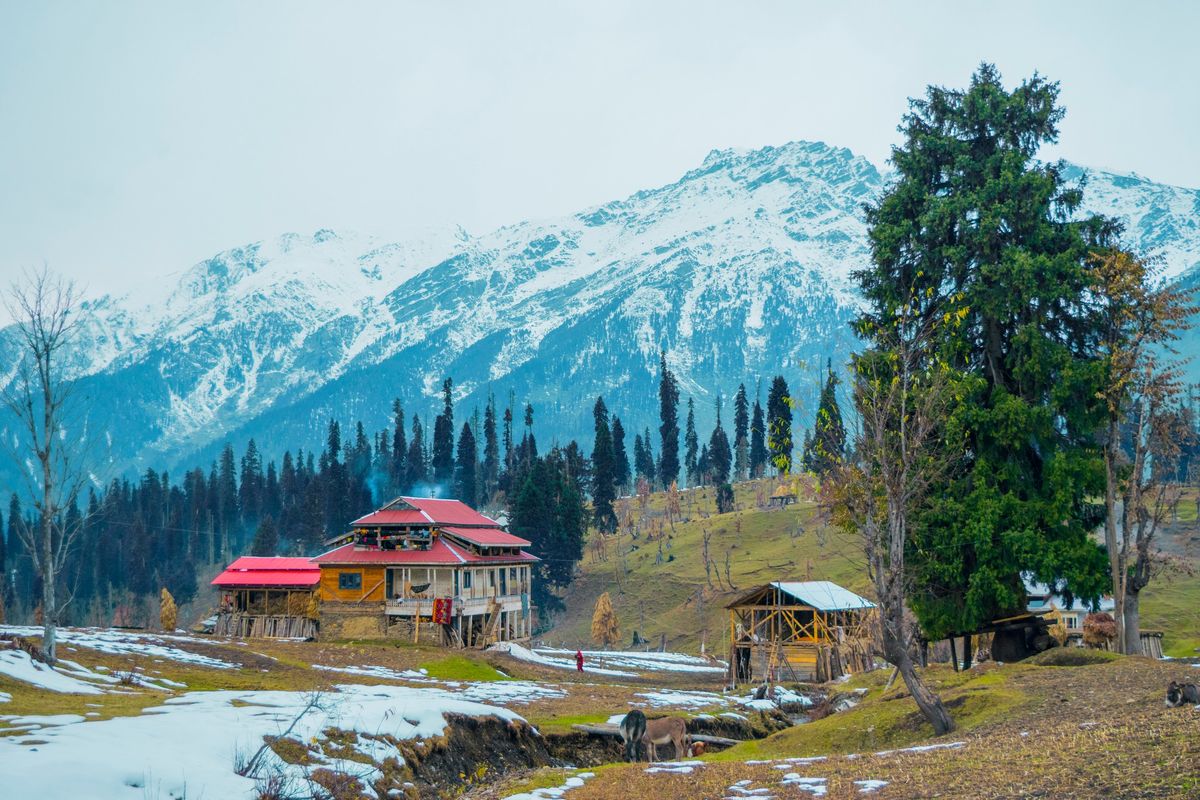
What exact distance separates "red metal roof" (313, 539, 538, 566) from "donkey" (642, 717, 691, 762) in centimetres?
4203

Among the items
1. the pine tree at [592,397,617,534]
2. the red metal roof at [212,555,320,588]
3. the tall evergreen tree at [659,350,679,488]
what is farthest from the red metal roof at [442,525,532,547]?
the tall evergreen tree at [659,350,679,488]

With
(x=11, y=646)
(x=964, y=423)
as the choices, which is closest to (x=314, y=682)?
(x=11, y=646)

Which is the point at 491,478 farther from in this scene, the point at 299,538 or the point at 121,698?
the point at 121,698

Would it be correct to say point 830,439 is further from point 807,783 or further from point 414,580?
point 414,580

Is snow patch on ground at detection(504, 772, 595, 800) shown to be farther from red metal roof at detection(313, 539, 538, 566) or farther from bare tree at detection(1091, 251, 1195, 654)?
red metal roof at detection(313, 539, 538, 566)

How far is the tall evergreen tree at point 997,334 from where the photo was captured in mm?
32500

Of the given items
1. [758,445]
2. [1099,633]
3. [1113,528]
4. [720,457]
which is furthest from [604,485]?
[1113,528]

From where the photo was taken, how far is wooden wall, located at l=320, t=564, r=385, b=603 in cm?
6581

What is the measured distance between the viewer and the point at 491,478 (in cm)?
16025

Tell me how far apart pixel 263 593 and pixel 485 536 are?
1766cm

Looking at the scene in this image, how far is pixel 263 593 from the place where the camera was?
72125 millimetres

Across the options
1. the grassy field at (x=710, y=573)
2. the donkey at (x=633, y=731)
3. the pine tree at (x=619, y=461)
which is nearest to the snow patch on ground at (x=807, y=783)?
the donkey at (x=633, y=731)

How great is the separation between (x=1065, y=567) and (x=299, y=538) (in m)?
126

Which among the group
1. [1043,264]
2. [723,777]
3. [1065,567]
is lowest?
[723,777]
